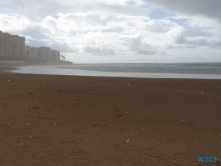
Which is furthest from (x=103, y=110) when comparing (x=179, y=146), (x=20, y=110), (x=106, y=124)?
(x=179, y=146)

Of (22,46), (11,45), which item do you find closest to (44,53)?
(22,46)

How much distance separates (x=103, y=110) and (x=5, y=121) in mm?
3309

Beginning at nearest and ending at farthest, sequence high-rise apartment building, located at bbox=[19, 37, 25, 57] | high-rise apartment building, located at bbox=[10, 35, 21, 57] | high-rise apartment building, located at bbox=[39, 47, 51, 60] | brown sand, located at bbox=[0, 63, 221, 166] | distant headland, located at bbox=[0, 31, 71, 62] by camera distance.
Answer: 1. brown sand, located at bbox=[0, 63, 221, 166]
2. distant headland, located at bbox=[0, 31, 71, 62]
3. high-rise apartment building, located at bbox=[10, 35, 21, 57]
4. high-rise apartment building, located at bbox=[19, 37, 25, 57]
5. high-rise apartment building, located at bbox=[39, 47, 51, 60]

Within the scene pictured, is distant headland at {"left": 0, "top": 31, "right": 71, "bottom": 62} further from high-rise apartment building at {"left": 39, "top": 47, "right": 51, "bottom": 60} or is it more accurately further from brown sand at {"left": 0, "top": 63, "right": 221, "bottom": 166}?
brown sand at {"left": 0, "top": 63, "right": 221, "bottom": 166}

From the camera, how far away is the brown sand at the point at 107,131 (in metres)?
3.84

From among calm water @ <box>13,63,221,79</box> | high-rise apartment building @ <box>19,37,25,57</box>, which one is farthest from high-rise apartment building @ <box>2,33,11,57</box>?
calm water @ <box>13,63,221,79</box>

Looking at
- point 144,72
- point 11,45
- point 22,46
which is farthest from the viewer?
point 22,46

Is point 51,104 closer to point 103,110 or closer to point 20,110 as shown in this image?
point 20,110

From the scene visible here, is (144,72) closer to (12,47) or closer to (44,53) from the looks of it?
(12,47)

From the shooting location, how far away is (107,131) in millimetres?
5359

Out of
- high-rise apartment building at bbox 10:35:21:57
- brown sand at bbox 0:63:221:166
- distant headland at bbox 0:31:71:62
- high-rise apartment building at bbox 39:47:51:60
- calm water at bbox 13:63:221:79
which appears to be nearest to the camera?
brown sand at bbox 0:63:221:166

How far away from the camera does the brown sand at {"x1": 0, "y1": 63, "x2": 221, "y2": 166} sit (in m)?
3.84

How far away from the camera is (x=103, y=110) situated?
25.2 feet

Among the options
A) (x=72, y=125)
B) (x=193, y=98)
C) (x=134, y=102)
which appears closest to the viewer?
(x=72, y=125)
